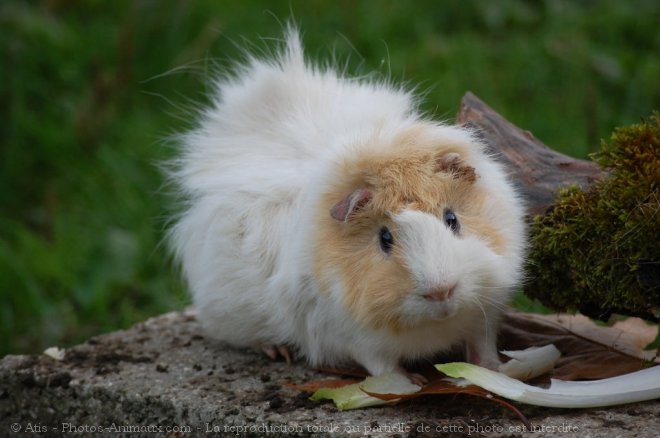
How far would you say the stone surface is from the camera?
111 inches

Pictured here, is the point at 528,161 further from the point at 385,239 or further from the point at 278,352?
the point at 278,352

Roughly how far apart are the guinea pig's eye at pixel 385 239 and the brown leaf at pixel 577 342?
0.76 m

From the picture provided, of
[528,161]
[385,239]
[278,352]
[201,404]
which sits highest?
[528,161]

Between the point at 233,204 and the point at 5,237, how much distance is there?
3.15 meters

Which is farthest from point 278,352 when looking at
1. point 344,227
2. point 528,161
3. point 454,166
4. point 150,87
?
point 150,87

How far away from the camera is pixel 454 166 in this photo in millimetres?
3018

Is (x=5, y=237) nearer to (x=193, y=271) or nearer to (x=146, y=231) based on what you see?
(x=146, y=231)

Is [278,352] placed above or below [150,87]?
below

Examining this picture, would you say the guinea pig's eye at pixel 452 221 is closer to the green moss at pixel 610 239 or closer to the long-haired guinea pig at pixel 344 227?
the long-haired guinea pig at pixel 344 227

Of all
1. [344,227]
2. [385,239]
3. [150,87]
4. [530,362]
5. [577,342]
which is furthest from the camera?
[150,87]

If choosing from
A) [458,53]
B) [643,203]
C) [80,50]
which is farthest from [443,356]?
[80,50]

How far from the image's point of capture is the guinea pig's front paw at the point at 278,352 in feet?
11.6

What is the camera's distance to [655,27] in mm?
6293

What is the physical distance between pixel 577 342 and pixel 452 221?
0.83m
